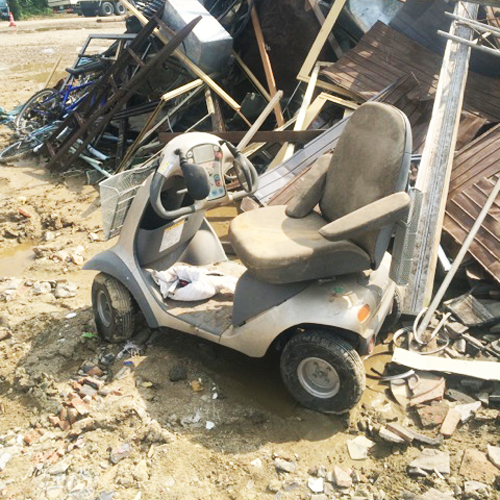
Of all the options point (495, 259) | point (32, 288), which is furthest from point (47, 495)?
point (495, 259)

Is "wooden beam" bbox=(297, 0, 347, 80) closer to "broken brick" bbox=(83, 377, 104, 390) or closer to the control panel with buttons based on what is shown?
the control panel with buttons

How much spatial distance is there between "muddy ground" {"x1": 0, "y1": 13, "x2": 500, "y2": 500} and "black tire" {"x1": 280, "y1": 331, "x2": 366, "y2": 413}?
149mm

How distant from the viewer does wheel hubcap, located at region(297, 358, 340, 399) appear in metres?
3.41

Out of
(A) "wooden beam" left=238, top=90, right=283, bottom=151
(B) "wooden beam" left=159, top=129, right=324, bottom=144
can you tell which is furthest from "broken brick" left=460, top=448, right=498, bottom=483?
(A) "wooden beam" left=238, top=90, right=283, bottom=151

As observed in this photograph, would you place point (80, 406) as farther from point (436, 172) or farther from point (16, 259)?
point (436, 172)

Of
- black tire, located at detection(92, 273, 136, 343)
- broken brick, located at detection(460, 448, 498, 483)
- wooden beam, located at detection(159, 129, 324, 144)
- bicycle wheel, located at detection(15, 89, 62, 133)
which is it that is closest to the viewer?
broken brick, located at detection(460, 448, 498, 483)

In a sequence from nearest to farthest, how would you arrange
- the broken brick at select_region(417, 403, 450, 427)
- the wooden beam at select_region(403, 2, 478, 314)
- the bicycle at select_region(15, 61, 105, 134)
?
1. the broken brick at select_region(417, 403, 450, 427)
2. the wooden beam at select_region(403, 2, 478, 314)
3. the bicycle at select_region(15, 61, 105, 134)

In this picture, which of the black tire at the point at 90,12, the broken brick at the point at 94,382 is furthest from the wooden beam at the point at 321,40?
the black tire at the point at 90,12

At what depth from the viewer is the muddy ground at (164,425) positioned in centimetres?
306

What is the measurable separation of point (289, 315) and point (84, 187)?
17.0ft

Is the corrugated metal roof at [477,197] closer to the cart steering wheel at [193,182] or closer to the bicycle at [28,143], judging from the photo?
the cart steering wheel at [193,182]

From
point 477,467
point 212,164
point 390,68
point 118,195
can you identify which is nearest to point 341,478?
point 477,467

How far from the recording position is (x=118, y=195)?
3871mm

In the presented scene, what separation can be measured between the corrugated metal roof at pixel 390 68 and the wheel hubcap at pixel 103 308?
14.0ft
